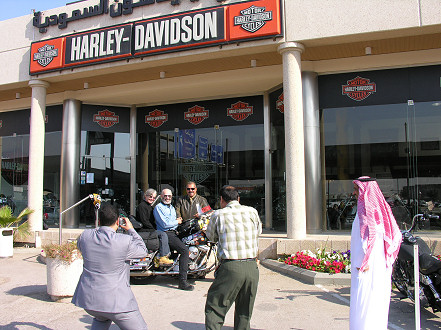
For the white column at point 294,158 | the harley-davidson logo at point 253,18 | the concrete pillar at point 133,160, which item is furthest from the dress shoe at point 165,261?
the concrete pillar at point 133,160

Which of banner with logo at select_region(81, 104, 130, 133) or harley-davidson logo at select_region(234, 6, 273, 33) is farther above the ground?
harley-davidson logo at select_region(234, 6, 273, 33)

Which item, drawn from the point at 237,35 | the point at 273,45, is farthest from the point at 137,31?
the point at 273,45

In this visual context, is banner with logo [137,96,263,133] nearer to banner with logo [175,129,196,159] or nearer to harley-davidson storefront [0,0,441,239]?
harley-davidson storefront [0,0,441,239]

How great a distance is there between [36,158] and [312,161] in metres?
7.44

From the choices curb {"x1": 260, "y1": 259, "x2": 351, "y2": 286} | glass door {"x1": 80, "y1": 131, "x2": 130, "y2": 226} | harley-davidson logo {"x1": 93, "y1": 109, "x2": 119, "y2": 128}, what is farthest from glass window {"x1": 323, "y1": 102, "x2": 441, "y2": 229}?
harley-davidson logo {"x1": 93, "y1": 109, "x2": 119, "y2": 128}

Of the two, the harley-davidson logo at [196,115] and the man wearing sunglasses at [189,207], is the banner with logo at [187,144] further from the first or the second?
the man wearing sunglasses at [189,207]

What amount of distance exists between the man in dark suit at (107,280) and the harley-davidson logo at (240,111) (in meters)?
8.91

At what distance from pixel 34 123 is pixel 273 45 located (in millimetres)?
6863

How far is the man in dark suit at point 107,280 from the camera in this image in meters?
3.09

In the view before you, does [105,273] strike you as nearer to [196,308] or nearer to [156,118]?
[196,308]

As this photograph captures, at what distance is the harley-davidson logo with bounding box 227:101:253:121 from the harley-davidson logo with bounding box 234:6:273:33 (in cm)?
363

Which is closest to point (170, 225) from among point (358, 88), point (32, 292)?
point (32, 292)

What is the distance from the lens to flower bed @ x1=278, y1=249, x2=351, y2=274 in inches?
267

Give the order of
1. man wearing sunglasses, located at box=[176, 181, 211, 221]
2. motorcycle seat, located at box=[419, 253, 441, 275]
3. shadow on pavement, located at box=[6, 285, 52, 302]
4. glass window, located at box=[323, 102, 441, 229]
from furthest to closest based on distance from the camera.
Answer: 1. glass window, located at box=[323, 102, 441, 229]
2. man wearing sunglasses, located at box=[176, 181, 211, 221]
3. shadow on pavement, located at box=[6, 285, 52, 302]
4. motorcycle seat, located at box=[419, 253, 441, 275]
